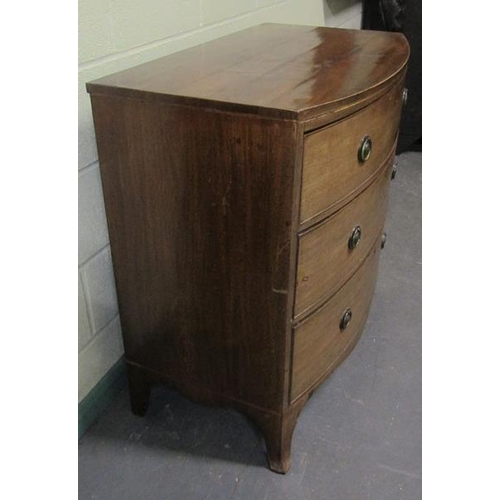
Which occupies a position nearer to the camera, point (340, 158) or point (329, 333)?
point (340, 158)

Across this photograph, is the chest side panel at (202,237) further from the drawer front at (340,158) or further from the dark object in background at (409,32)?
the dark object in background at (409,32)

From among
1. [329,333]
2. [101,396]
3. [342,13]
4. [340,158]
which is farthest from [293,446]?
[342,13]

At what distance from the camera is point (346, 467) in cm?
133

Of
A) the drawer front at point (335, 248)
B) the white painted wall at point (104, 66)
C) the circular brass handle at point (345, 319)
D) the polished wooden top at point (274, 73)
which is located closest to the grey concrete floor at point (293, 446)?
the white painted wall at point (104, 66)

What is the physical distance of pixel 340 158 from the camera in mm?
1021

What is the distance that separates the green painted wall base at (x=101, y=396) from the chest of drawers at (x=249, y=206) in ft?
0.42

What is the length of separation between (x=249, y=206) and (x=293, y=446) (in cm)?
70

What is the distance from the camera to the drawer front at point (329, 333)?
1160 mm

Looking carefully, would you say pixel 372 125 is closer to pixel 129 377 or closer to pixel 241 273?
pixel 241 273

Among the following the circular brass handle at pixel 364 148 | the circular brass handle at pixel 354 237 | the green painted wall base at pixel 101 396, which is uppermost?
the circular brass handle at pixel 364 148

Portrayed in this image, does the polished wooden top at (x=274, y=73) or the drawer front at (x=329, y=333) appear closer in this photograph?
the polished wooden top at (x=274, y=73)

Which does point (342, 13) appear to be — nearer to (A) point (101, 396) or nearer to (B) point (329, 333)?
(B) point (329, 333)

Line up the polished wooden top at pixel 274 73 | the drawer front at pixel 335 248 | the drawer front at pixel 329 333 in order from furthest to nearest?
the drawer front at pixel 329 333 → the drawer front at pixel 335 248 → the polished wooden top at pixel 274 73

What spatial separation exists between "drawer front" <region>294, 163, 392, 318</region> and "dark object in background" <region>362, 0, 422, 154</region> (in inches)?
73.6
